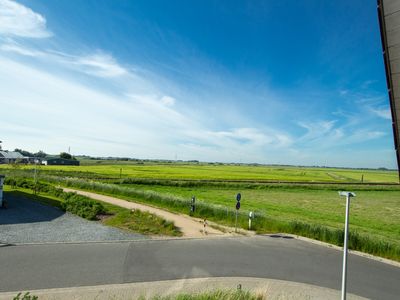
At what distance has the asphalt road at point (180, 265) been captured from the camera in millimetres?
8094

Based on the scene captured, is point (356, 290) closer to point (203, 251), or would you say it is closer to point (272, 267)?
point (272, 267)

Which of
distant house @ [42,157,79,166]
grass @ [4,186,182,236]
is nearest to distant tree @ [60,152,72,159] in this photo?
distant house @ [42,157,79,166]

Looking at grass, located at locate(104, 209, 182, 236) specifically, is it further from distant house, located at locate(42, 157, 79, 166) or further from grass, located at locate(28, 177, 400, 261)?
distant house, located at locate(42, 157, 79, 166)

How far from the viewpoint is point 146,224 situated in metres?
15.7

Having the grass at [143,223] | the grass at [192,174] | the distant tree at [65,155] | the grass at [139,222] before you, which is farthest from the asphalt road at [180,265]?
the distant tree at [65,155]

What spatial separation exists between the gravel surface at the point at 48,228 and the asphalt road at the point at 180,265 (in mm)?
1351

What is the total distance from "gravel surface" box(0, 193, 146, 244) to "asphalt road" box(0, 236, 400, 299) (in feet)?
4.43

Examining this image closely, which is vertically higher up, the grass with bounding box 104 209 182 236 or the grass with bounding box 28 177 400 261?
the grass with bounding box 28 177 400 261

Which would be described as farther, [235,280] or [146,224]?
[146,224]

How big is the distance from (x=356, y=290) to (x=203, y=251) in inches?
207

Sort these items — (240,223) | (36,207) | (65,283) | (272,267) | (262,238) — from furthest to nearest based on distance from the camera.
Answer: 1. (36,207)
2. (240,223)
3. (262,238)
4. (272,267)
5. (65,283)

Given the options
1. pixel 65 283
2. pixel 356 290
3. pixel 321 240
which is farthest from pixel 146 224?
pixel 356 290

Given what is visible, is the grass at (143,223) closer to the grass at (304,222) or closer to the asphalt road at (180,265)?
the asphalt road at (180,265)

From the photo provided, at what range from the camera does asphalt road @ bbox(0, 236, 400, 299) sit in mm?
8094
